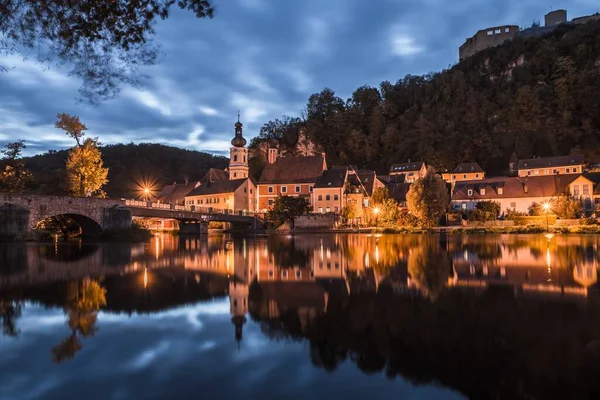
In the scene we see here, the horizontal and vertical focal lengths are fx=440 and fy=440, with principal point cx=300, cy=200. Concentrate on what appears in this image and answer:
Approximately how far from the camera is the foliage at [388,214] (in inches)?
2458

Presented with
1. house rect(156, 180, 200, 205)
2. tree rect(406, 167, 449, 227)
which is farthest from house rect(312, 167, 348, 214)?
house rect(156, 180, 200, 205)

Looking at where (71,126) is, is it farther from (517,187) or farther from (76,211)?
(517,187)

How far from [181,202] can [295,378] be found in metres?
97.5

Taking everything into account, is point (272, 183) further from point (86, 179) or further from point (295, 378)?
point (295, 378)

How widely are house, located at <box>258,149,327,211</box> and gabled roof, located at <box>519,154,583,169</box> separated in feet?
135

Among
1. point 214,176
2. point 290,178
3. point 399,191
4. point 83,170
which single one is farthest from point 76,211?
point 214,176

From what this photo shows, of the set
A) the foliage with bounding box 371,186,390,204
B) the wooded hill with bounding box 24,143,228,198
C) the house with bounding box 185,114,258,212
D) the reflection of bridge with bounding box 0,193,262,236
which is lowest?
the reflection of bridge with bounding box 0,193,262,236

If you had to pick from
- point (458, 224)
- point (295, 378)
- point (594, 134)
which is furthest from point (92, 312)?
point (594, 134)

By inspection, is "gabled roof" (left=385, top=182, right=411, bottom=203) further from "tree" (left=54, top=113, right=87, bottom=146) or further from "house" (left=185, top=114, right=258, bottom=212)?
"tree" (left=54, top=113, right=87, bottom=146)

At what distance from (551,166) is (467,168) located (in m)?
16.3

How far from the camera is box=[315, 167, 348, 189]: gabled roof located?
7538 centimetres

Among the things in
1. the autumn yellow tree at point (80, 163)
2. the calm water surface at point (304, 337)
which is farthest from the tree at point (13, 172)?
the calm water surface at point (304, 337)

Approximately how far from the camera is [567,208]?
2210 inches

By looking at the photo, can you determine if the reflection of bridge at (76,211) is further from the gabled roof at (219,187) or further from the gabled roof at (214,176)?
the gabled roof at (214,176)
